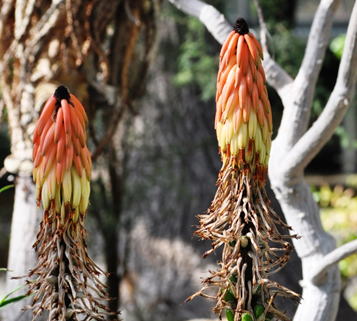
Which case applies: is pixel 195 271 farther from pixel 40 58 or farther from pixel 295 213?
pixel 295 213

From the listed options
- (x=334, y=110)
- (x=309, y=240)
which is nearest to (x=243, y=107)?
(x=334, y=110)

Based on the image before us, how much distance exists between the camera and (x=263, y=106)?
4.94 ft

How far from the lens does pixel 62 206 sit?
148cm

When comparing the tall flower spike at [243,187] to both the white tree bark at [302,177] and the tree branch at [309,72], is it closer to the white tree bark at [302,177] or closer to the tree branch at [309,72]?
the white tree bark at [302,177]

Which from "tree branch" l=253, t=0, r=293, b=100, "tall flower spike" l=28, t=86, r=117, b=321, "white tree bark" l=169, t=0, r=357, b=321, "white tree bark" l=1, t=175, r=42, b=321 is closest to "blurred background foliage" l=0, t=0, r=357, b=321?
"white tree bark" l=1, t=175, r=42, b=321

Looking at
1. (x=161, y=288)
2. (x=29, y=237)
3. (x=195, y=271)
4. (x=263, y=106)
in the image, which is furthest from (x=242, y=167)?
(x=161, y=288)

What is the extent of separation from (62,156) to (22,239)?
148cm

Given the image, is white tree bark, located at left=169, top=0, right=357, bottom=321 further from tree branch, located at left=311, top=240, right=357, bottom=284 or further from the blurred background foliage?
the blurred background foliage

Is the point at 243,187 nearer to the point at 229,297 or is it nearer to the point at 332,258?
the point at 229,297

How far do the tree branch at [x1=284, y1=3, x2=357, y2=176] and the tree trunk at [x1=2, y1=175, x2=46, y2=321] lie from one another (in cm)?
119

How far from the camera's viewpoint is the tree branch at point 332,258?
200cm

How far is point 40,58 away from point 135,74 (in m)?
0.79

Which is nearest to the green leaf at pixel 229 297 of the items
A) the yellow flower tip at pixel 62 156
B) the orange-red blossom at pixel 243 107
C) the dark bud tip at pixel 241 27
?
the orange-red blossom at pixel 243 107

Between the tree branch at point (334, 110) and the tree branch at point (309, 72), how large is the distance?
0.11 meters
